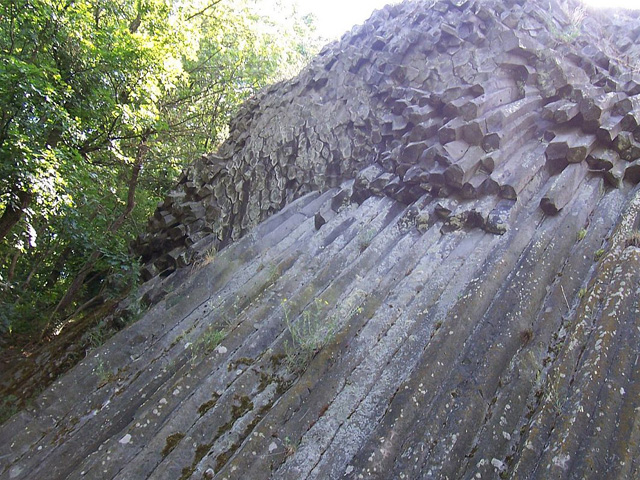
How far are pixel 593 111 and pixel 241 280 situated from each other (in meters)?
5.75

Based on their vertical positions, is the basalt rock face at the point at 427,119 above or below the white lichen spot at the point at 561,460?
above

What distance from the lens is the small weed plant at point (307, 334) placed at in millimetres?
4746

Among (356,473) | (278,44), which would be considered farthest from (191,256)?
(278,44)

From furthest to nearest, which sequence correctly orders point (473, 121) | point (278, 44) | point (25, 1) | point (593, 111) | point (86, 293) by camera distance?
point (278, 44)
point (86, 293)
point (25, 1)
point (473, 121)
point (593, 111)

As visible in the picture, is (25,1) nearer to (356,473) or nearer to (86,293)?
(86,293)

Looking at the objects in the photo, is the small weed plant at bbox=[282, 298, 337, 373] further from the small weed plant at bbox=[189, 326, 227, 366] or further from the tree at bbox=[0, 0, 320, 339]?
the tree at bbox=[0, 0, 320, 339]

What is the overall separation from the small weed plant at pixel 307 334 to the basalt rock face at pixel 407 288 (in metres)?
0.03

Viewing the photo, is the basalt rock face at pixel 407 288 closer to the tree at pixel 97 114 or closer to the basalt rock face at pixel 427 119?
the basalt rock face at pixel 427 119

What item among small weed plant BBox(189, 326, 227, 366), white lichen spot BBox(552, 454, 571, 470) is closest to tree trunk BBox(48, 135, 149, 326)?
small weed plant BBox(189, 326, 227, 366)

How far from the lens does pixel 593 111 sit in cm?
624

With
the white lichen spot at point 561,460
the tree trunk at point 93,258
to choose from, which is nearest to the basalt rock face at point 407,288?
the white lichen spot at point 561,460

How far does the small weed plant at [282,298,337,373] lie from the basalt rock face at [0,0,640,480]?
28 millimetres

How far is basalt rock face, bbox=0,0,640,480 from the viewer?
370 cm

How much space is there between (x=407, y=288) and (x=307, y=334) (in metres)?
1.33
